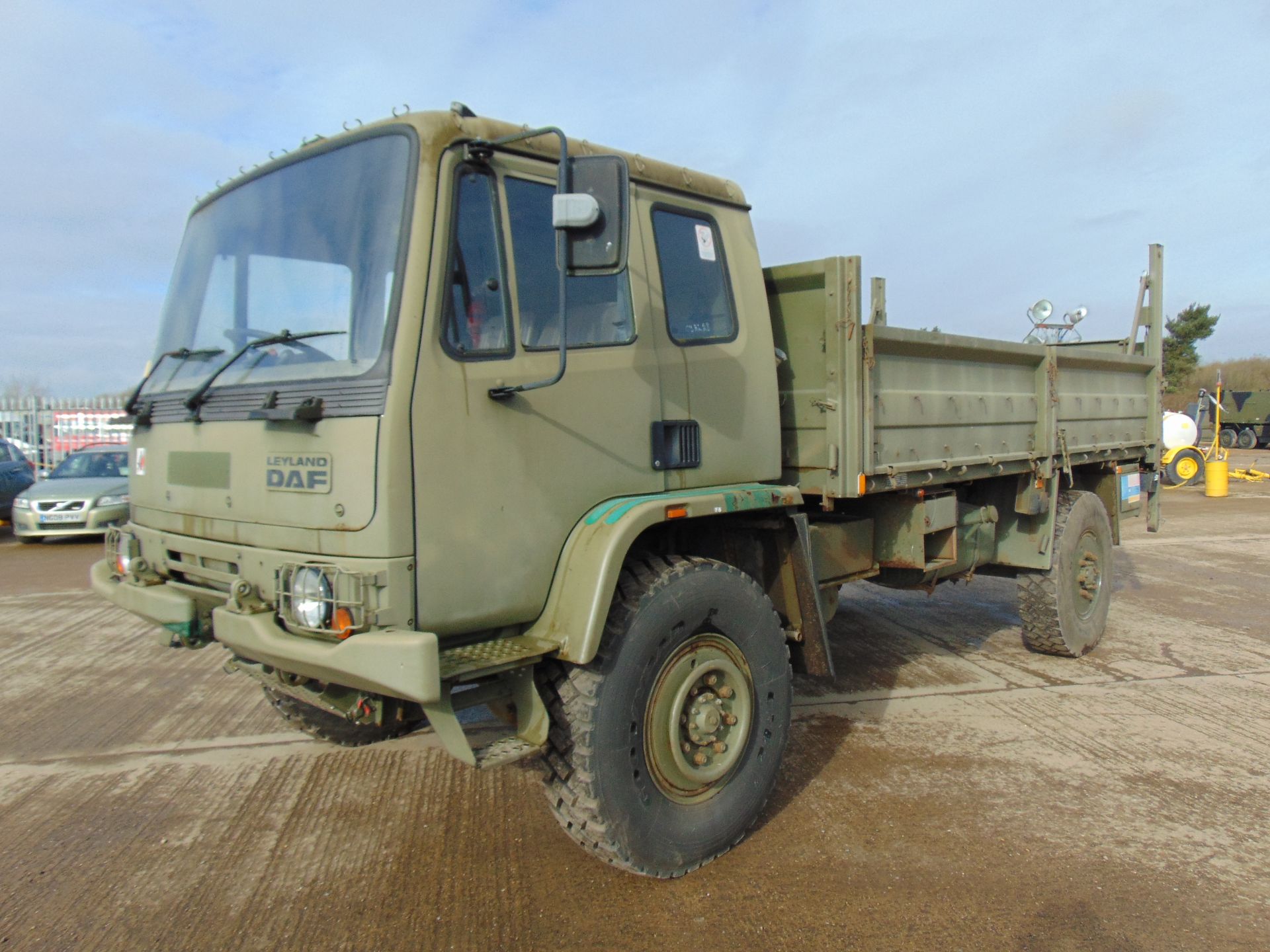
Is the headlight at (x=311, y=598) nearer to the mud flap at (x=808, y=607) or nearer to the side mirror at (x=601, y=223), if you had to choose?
the side mirror at (x=601, y=223)

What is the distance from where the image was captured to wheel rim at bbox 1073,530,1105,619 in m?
6.14

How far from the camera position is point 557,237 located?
2744 mm

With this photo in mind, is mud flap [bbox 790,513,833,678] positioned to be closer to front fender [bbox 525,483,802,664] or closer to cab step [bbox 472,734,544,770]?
front fender [bbox 525,483,802,664]

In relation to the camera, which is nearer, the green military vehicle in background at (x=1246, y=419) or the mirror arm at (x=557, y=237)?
the mirror arm at (x=557, y=237)

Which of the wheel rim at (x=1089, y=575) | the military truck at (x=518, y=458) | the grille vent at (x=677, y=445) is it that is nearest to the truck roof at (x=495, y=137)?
the military truck at (x=518, y=458)

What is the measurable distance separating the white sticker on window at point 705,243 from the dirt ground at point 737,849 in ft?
7.72

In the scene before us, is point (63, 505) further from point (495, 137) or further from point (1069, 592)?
point (1069, 592)

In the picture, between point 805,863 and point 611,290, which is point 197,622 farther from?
point 805,863

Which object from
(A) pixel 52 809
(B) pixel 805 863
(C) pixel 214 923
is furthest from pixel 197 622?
(B) pixel 805 863

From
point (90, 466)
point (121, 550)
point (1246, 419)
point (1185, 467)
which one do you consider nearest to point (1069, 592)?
point (121, 550)

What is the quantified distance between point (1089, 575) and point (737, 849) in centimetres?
398

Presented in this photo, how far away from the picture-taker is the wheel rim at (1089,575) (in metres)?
6.14

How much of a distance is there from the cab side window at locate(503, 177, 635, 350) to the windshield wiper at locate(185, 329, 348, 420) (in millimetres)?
666

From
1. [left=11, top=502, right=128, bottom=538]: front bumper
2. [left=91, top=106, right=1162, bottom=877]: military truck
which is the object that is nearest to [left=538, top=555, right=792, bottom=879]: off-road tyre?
[left=91, top=106, right=1162, bottom=877]: military truck
